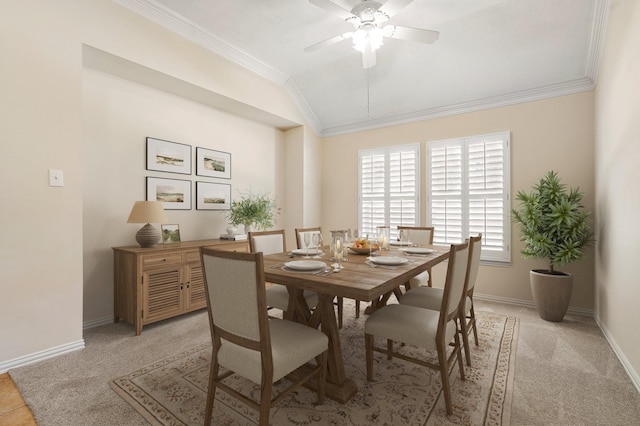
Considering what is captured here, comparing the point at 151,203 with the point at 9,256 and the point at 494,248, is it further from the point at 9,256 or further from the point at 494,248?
the point at 494,248

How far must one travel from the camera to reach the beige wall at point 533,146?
3.58m

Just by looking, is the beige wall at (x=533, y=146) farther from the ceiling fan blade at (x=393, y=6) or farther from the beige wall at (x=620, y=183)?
the ceiling fan blade at (x=393, y=6)

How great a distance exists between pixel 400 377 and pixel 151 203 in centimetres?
276

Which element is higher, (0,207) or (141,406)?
(0,207)

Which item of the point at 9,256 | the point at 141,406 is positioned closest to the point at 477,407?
the point at 141,406

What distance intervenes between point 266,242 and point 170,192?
1621mm

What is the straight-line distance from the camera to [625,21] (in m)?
2.41

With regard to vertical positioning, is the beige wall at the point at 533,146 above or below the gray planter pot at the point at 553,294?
above

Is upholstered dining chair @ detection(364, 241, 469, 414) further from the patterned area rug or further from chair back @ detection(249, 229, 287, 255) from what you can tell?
chair back @ detection(249, 229, 287, 255)

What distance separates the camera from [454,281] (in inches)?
72.9

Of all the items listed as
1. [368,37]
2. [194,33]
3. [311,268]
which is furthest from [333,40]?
[311,268]

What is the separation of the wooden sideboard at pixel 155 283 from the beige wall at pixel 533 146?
3.27m

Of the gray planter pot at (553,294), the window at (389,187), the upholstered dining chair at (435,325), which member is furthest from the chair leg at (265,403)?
the window at (389,187)

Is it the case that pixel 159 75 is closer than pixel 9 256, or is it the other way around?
pixel 9 256
